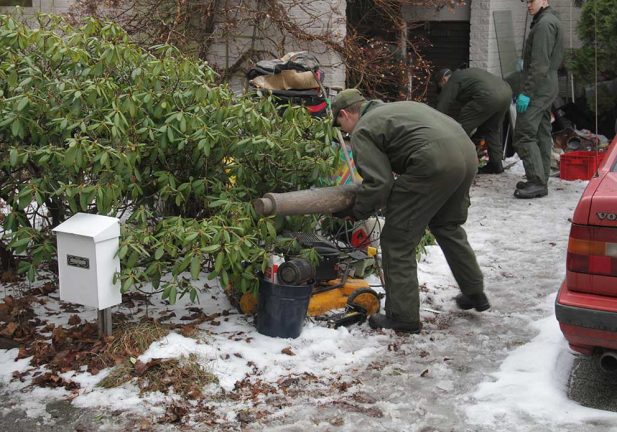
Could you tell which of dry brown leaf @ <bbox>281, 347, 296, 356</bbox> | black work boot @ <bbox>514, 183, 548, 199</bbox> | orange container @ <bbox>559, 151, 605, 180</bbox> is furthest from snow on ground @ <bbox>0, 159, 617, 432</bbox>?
orange container @ <bbox>559, 151, 605, 180</bbox>

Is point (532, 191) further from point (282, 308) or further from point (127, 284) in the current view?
point (127, 284)

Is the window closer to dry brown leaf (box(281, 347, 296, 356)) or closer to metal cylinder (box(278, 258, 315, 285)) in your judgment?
metal cylinder (box(278, 258, 315, 285))

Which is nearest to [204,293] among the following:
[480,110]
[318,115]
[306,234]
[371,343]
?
[306,234]

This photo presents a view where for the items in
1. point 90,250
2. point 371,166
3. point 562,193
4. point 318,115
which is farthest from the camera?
point 562,193

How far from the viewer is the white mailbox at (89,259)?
16.9 ft

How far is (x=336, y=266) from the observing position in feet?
20.5

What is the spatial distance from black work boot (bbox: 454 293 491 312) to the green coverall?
1.96 ft

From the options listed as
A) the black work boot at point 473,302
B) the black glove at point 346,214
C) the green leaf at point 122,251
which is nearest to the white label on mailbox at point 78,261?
the green leaf at point 122,251

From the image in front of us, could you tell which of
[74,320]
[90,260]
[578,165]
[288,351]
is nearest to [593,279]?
[288,351]

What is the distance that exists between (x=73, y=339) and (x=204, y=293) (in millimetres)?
1185

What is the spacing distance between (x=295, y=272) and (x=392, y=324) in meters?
0.83

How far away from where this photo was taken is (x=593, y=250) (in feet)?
14.8

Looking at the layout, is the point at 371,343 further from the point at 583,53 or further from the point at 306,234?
the point at 583,53

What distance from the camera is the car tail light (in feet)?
14.6
